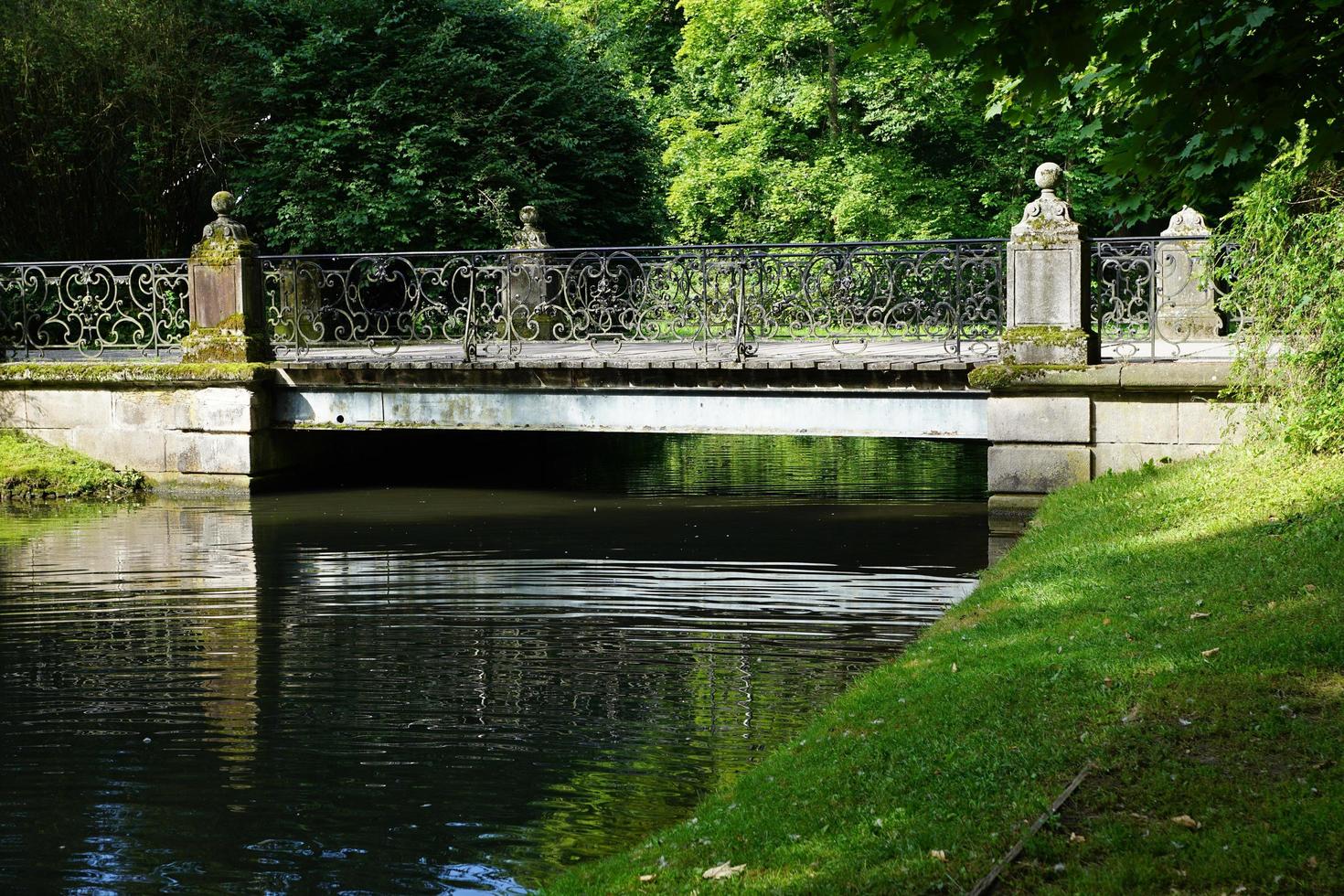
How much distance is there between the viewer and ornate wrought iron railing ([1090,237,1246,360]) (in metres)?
12.4

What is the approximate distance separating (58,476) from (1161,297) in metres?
12.0

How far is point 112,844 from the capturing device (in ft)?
18.5

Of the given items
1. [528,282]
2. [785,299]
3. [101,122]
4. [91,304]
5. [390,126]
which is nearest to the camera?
[785,299]

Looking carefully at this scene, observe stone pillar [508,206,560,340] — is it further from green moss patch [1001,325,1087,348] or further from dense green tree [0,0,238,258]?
green moss patch [1001,325,1087,348]

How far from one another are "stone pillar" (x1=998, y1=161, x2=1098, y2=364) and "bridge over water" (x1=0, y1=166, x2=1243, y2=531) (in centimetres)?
2

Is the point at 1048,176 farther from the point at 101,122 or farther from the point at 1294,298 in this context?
the point at 101,122

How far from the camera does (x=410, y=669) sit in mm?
8438

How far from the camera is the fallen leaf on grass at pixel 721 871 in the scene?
14.6 ft

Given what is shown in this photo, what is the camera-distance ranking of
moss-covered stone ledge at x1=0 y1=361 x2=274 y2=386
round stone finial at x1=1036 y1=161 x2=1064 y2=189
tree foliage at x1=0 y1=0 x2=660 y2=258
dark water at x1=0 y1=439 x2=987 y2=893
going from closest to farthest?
dark water at x1=0 y1=439 x2=987 y2=893
round stone finial at x1=1036 y1=161 x2=1064 y2=189
moss-covered stone ledge at x1=0 y1=361 x2=274 y2=386
tree foliage at x1=0 y1=0 x2=660 y2=258

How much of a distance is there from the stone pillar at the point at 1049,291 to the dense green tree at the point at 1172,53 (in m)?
7.00

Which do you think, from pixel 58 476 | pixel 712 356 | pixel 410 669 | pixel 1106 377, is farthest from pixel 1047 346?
pixel 58 476

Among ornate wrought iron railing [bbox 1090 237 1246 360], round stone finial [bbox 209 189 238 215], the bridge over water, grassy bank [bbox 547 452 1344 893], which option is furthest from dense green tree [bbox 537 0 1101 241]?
grassy bank [bbox 547 452 1344 893]

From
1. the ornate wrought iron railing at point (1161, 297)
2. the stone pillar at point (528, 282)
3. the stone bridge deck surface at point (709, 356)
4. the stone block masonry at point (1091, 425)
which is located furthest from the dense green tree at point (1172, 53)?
the stone pillar at point (528, 282)

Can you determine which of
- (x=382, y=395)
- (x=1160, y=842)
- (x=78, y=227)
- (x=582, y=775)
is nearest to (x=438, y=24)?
(x=78, y=227)
